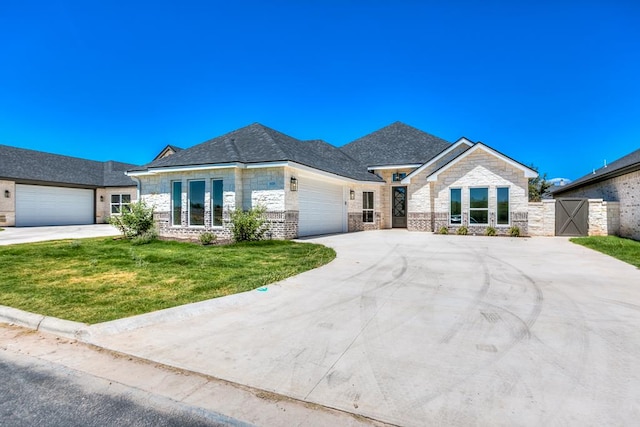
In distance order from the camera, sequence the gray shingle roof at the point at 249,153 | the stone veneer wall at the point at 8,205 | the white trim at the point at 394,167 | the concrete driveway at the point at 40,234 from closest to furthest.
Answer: the concrete driveway at the point at 40,234 → the gray shingle roof at the point at 249,153 → the white trim at the point at 394,167 → the stone veneer wall at the point at 8,205

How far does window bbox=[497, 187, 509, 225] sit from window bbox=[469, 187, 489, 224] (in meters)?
0.57

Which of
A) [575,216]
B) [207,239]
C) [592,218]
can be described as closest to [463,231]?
[575,216]

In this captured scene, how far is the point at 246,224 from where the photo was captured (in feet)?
42.8

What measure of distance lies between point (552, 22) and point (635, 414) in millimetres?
17063

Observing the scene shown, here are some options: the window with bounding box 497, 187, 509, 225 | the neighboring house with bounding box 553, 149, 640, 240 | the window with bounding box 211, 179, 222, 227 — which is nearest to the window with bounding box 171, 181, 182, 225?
the window with bounding box 211, 179, 222, 227

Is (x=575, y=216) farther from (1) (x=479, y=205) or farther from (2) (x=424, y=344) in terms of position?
(2) (x=424, y=344)

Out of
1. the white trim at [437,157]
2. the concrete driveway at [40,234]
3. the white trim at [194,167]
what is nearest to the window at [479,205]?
the white trim at [437,157]

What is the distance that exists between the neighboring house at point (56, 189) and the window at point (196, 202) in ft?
33.5

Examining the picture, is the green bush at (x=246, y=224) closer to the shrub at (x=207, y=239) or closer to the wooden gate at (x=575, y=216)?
the shrub at (x=207, y=239)

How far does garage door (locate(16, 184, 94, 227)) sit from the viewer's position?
23.9 metres

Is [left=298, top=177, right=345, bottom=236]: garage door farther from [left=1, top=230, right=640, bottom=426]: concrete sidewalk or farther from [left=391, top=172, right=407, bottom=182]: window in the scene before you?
[left=1, top=230, right=640, bottom=426]: concrete sidewalk

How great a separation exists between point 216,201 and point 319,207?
536cm

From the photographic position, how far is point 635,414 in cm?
232

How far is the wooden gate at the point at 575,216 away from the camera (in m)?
16.1
